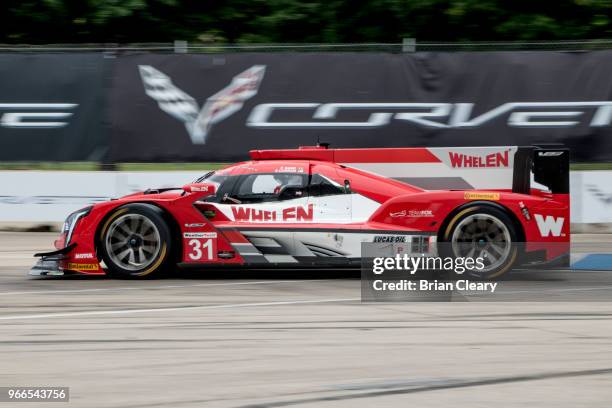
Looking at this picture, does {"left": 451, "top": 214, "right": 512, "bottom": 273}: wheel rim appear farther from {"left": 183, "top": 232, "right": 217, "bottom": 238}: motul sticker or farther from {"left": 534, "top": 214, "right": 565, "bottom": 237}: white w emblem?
{"left": 183, "top": 232, "right": 217, "bottom": 238}: motul sticker

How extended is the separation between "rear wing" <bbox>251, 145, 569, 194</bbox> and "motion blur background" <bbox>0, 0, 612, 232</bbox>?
4405 mm

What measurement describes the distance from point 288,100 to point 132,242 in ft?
18.1

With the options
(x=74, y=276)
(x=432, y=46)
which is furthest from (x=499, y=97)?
(x=74, y=276)

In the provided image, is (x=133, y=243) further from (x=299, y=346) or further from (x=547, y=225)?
(x=547, y=225)

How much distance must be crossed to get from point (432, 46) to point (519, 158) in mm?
5447

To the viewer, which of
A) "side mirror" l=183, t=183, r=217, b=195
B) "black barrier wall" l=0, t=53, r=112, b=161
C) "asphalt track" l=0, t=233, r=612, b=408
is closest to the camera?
"asphalt track" l=0, t=233, r=612, b=408

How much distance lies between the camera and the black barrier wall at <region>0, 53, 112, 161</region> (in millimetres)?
14859

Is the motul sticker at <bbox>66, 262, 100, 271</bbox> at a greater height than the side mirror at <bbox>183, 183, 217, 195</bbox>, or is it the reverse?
the side mirror at <bbox>183, 183, 217, 195</bbox>

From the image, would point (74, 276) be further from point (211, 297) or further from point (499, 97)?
point (499, 97)

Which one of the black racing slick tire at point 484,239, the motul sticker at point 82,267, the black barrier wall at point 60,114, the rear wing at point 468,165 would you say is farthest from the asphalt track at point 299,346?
the black barrier wall at point 60,114

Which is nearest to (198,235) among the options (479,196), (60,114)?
(479,196)

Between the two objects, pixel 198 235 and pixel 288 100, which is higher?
pixel 288 100

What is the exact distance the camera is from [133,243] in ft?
32.3

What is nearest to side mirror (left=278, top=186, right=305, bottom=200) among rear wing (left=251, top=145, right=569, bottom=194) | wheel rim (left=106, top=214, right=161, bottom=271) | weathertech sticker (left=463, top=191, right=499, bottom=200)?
rear wing (left=251, top=145, right=569, bottom=194)
